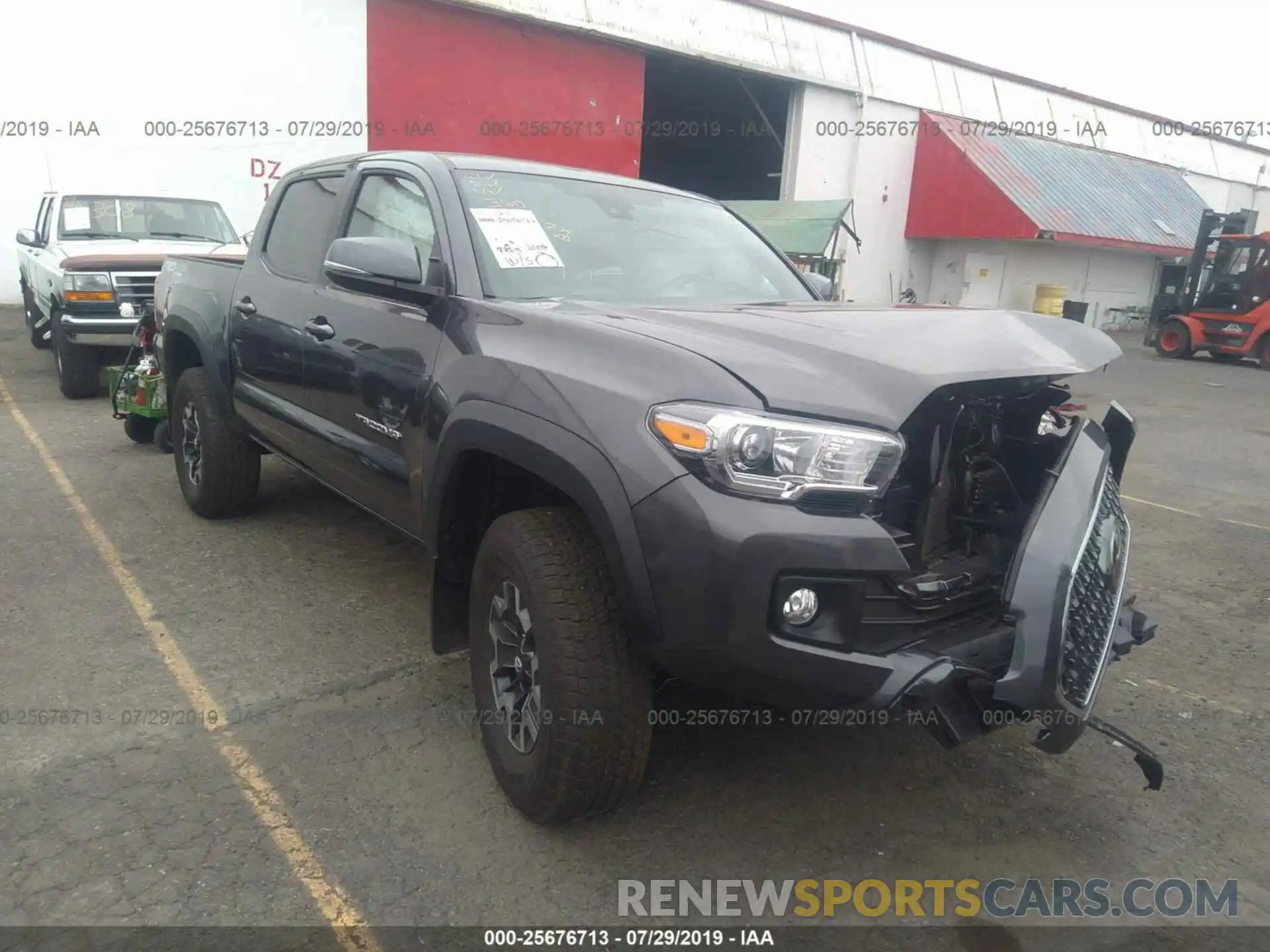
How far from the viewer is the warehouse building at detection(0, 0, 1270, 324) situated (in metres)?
14.7

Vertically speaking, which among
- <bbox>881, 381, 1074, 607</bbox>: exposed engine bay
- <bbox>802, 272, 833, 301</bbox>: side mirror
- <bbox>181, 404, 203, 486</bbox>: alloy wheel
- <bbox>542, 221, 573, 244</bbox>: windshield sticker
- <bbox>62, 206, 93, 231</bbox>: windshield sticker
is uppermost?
<bbox>542, 221, 573, 244</bbox>: windshield sticker

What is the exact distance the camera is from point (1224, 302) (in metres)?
19.2

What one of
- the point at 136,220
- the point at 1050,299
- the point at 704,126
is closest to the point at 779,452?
the point at 136,220

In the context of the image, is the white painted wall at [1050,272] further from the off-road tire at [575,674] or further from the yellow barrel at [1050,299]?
the off-road tire at [575,674]

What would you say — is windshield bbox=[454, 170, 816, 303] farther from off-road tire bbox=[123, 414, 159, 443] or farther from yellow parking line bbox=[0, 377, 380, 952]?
off-road tire bbox=[123, 414, 159, 443]

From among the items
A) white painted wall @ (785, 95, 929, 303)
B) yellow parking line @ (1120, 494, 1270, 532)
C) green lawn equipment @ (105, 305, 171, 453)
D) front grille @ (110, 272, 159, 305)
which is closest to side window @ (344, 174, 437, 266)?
green lawn equipment @ (105, 305, 171, 453)

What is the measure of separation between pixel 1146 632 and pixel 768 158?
24665 millimetres

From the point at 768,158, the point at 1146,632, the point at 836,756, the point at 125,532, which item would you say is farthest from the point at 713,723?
the point at 768,158

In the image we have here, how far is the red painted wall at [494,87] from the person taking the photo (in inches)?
629

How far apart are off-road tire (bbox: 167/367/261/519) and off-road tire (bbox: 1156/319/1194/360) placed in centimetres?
2000

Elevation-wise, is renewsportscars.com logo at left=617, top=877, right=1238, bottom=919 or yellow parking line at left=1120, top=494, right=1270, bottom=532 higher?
renewsportscars.com logo at left=617, top=877, right=1238, bottom=919

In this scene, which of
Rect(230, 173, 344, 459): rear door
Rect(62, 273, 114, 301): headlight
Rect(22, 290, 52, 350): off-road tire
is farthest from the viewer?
Rect(22, 290, 52, 350): off-road tire

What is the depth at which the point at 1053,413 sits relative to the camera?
312 centimetres

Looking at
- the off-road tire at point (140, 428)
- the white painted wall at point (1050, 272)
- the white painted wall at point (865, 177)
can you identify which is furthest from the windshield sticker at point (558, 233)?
the white painted wall at point (1050, 272)
